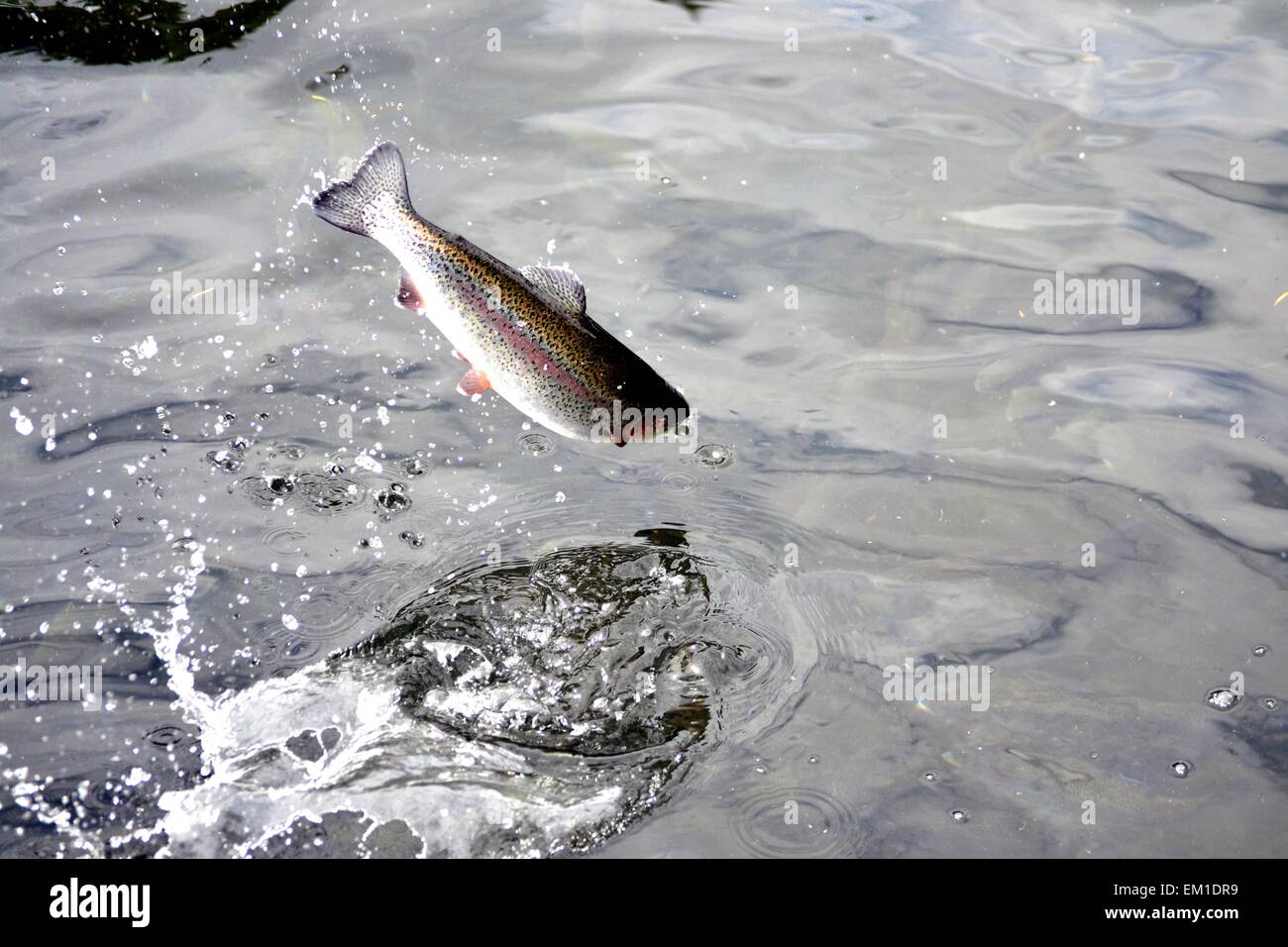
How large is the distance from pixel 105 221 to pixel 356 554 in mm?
3146

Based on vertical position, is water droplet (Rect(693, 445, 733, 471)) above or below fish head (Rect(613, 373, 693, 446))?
below

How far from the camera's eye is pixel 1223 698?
169 inches

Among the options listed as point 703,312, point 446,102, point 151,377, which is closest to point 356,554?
point 151,377

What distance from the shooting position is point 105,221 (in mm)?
6730

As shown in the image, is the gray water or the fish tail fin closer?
the fish tail fin

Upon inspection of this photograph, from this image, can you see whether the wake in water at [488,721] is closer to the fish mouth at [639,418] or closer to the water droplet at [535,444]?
the water droplet at [535,444]

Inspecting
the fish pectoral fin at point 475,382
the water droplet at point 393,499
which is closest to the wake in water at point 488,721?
the water droplet at point 393,499

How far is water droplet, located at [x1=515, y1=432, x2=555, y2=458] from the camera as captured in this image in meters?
5.45

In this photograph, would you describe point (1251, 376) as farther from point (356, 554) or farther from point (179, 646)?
point (179, 646)

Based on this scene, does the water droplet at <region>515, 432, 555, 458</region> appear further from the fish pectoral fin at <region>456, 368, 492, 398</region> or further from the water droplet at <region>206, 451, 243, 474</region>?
the fish pectoral fin at <region>456, 368, 492, 398</region>

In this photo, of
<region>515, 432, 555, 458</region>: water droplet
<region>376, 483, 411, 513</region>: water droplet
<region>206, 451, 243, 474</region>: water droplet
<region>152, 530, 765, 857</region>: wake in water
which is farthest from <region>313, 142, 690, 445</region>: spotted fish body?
<region>206, 451, 243, 474</region>: water droplet

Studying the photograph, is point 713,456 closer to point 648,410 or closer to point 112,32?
point 648,410

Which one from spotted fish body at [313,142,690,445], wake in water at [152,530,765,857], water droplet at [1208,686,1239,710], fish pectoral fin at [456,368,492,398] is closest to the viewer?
spotted fish body at [313,142,690,445]
